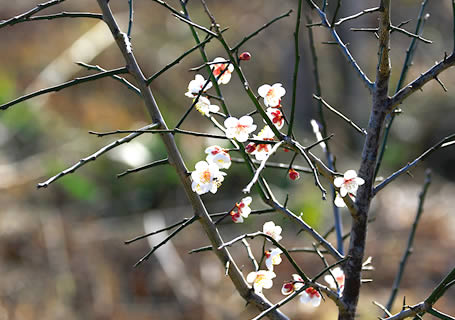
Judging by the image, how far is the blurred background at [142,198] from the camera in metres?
2.41

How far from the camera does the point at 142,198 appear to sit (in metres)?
3.14

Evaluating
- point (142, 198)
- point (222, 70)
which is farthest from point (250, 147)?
point (142, 198)

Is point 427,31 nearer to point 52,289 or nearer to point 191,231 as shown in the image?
point 191,231

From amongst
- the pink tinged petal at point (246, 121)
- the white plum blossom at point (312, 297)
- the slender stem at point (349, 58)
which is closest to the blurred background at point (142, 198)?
the white plum blossom at point (312, 297)

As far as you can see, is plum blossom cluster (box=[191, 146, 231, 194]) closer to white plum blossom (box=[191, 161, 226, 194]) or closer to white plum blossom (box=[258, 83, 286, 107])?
white plum blossom (box=[191, 161, 226, 194])

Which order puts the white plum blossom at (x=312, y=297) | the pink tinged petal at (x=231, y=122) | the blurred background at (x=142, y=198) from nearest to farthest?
the pink tinged petal at (x=231, y=122) → the white plum blossom at (x=312, y=297) → the blurred background at (x=142, y=198)

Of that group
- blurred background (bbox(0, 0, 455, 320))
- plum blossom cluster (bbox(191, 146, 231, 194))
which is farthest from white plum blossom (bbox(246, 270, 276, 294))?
blurred background (bbox(0, 0, 455, 320))

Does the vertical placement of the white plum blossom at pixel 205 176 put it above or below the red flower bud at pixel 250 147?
below

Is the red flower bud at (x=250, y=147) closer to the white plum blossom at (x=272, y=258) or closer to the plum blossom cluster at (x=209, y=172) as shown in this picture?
the plum blossom cluster at (x=209, y=172)

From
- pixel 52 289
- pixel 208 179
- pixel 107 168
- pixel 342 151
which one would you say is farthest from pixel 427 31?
pixel 208 179

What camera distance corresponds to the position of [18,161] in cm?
326

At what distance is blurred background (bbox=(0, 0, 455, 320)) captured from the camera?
95.0 inches

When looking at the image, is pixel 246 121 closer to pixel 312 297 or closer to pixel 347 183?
pixel 347 183

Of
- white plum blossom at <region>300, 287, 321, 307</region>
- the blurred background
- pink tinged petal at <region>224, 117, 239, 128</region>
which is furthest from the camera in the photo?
the blurred background
